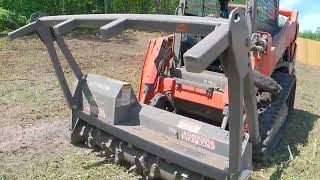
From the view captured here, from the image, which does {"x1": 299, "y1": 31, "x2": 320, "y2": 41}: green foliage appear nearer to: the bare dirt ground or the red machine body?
the bare dirt ground

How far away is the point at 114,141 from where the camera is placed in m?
4.12

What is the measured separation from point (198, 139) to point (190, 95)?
1.10 metres

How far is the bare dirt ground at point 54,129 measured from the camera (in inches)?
165

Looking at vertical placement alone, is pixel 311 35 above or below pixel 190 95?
below

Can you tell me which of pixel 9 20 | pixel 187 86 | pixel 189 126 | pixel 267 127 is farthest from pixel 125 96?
pixel 9 20

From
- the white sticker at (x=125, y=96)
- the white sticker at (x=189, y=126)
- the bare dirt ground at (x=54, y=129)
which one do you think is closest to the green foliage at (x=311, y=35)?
the bare dirt ground at (x=54, y=129)

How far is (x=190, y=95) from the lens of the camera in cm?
463

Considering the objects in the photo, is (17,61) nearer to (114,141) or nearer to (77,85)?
(77,85)

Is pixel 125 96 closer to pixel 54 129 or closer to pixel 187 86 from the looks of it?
pixel 187 86

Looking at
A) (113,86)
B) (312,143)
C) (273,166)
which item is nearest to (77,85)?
(113,86)

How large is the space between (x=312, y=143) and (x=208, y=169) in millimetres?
2271

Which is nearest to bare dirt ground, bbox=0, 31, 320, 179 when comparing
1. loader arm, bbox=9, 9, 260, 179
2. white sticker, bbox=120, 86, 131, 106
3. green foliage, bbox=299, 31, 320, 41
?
loader arm, bbox=9, 9, 260, 179

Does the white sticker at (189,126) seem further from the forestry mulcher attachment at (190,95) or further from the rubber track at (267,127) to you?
the rubber track at (267,127)

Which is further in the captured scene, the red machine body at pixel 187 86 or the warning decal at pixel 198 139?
the red machine body at pixel 187 86
